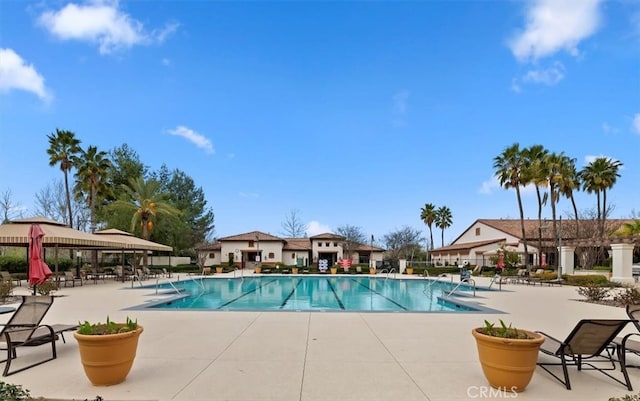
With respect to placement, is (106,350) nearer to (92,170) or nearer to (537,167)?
(92,170)

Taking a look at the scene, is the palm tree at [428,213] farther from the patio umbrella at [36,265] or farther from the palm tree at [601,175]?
the patio umbrella at [36,265]

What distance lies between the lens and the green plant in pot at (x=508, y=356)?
416 cm

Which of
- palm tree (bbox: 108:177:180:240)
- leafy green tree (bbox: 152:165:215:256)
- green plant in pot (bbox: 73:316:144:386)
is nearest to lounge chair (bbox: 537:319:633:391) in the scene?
green plant in pot (bbox: 73:316:144:386)

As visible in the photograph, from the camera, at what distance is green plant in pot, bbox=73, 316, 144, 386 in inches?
170

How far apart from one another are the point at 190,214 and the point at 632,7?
4489cm

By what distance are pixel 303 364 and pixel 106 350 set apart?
2472 millimetres

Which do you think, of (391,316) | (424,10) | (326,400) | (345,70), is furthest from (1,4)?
(345,70)

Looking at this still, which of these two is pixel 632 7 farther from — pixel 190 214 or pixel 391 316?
pixel 190 214

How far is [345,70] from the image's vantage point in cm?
2111

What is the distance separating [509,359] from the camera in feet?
13.9

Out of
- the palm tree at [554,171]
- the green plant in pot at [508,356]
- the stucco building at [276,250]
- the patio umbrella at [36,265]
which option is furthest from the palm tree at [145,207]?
the green plant in pot at [508,356]

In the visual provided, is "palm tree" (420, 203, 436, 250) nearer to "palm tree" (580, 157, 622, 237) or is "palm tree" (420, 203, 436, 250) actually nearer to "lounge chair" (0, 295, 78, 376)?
"palm tree" (580, 157, 622, 237)

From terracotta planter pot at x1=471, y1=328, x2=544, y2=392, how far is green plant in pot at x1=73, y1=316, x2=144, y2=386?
12.9ft

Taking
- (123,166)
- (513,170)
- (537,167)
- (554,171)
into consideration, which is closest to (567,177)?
(554,171)
